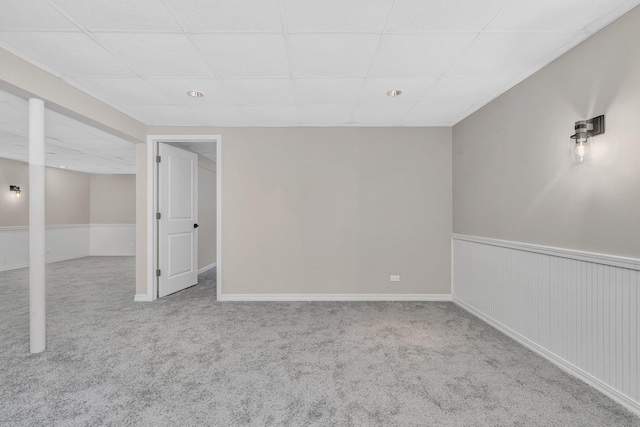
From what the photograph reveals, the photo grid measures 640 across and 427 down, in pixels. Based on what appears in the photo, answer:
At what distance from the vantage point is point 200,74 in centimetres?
249

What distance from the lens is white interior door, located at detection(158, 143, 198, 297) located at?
4.05 metres

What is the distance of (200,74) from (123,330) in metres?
2.73

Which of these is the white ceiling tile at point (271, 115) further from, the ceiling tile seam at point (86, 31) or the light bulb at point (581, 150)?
the light bulb at point (581, 150)

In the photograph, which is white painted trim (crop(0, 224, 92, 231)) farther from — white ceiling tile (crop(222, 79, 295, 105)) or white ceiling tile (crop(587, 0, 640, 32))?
white ceiling tile (crop(587, 0, 640, 32))

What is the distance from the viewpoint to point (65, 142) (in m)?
4.75

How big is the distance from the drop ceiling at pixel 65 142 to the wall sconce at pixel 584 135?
16.8ft

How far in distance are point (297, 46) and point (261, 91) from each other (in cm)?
85

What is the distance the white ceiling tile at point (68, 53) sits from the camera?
1965mm

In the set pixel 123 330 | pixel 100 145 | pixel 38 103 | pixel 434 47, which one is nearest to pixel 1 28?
pixel 38 103

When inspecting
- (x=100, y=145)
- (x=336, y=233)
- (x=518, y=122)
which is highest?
(x=100, y=145)

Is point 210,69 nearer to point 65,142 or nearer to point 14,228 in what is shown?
point 65,142

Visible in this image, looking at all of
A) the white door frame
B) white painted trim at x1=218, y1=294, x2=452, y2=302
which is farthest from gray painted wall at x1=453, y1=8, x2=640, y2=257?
the white door frame

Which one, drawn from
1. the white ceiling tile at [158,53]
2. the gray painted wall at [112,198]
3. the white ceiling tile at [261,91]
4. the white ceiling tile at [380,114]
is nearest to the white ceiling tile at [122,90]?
the white ceiling tile at [158,53]

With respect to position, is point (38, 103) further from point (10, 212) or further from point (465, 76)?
point (10, 212)
